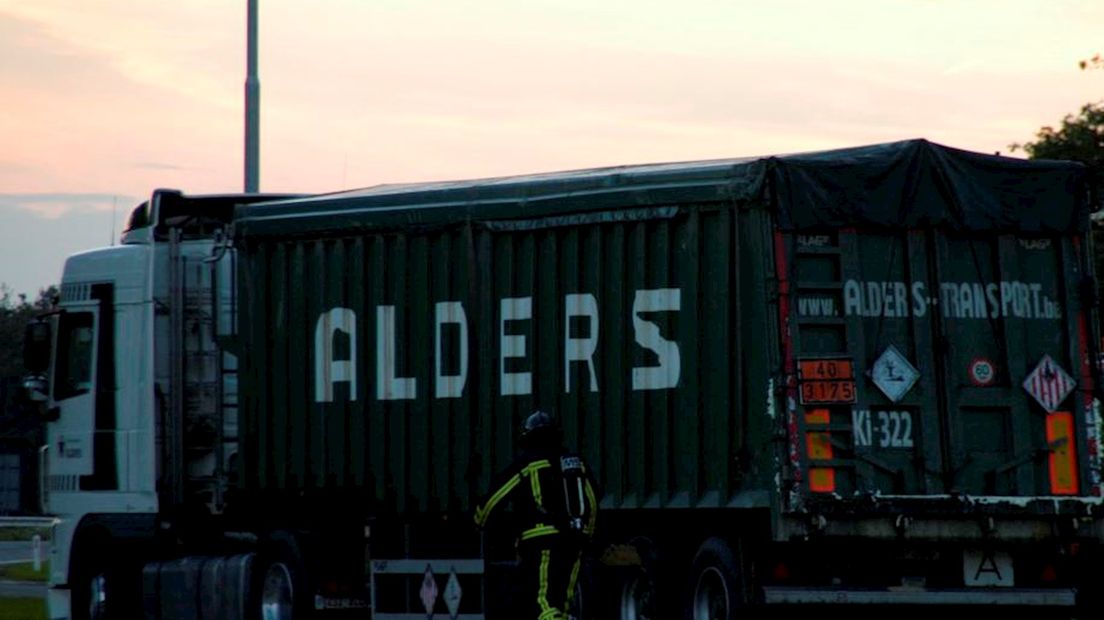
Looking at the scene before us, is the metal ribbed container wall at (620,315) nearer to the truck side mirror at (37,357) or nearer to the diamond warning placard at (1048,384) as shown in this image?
the diamond warning placard at (1048,384)

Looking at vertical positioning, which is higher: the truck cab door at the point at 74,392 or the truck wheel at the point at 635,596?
the truck cab door at the point at 74,392

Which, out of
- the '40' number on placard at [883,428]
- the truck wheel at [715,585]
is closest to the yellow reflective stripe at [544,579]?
the truck wheel at [715,585]

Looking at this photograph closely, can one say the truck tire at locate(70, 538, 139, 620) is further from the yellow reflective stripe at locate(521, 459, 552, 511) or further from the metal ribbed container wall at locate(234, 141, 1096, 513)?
the yellow reflective stripe at locate(521, 459, 552, 511)

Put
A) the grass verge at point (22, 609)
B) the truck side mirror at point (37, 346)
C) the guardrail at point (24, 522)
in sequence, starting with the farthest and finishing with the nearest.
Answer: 1. the guardrail at point (24, 522)
2. the grass verge at point (22, 609)
3. the truck side mirror at point (37, 346)

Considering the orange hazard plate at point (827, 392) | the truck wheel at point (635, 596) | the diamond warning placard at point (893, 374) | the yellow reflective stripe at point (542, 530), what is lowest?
the truck wheel at point (635, 596)

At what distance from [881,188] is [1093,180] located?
5.60 feet

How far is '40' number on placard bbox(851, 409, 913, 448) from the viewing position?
14492mm

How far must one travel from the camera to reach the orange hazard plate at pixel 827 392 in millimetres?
14359

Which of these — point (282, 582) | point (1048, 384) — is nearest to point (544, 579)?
point (1048, 384)

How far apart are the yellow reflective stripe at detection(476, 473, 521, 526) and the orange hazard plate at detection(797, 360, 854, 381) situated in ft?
6.23

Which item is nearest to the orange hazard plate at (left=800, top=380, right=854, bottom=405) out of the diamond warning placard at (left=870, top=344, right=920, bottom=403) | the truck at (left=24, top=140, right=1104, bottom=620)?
the truck at (left=24, top=140, right=1104, bottom=620)

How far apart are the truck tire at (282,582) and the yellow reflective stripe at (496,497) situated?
4569 millimetres

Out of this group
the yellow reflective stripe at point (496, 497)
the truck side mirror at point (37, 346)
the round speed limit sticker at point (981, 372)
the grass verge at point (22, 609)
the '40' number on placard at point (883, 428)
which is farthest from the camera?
the grass verge at point (22, 609)

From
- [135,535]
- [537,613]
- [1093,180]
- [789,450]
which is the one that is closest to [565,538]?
[537,613]
